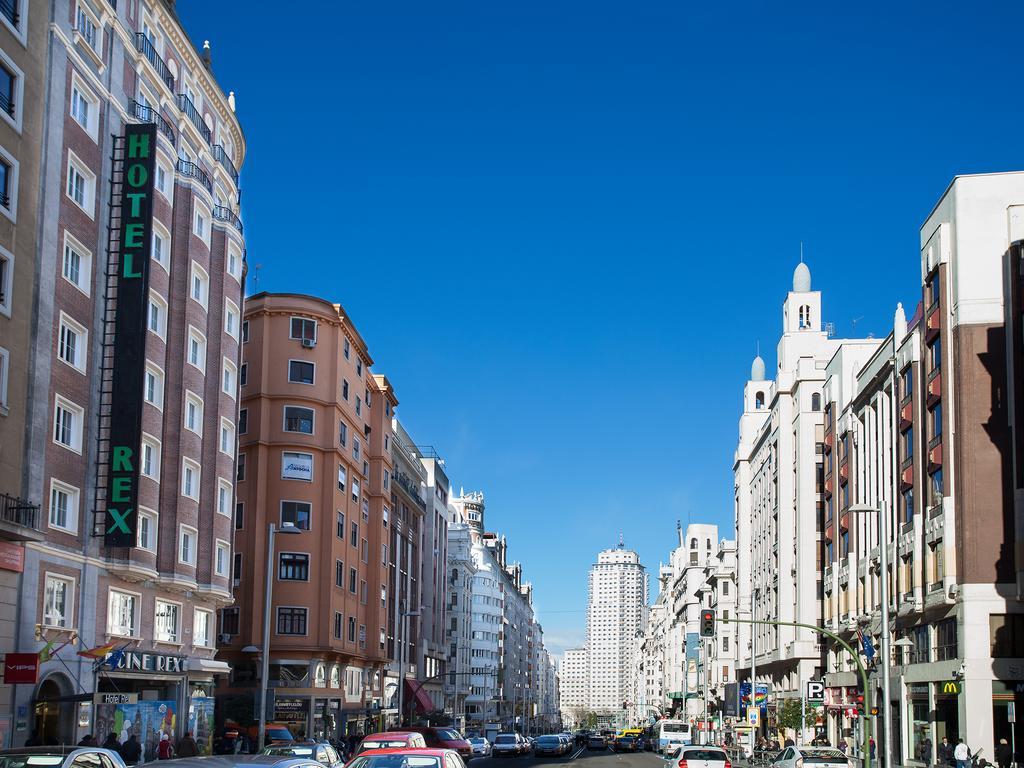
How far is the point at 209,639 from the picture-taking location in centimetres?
4938

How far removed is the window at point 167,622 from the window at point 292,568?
19219 mm

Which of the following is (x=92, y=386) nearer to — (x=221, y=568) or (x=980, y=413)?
(x=221, y=568)

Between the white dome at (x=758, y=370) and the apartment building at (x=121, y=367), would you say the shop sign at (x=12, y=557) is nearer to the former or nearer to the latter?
the apartment building at (x=121, y=367)

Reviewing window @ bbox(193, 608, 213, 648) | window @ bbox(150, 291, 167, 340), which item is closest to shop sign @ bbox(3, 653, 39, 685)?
window @ bbox(150, 291, 167, 340)

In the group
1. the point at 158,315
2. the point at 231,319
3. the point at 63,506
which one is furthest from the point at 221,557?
the point at 63,506

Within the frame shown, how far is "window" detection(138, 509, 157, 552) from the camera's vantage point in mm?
41281

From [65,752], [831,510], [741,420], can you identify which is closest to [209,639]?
[65,752]

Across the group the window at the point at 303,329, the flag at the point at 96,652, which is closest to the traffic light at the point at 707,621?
the flag at the point at 96,652

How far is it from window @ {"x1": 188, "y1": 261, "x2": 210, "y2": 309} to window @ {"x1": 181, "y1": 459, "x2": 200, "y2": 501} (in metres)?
6.21

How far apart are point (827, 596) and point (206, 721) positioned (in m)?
41.1

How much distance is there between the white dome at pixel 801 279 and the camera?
3775 inches

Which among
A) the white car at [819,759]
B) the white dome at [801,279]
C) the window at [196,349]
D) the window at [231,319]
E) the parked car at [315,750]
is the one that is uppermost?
the white dome at [801,279]

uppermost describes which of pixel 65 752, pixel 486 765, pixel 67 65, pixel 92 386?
pixel 67 65

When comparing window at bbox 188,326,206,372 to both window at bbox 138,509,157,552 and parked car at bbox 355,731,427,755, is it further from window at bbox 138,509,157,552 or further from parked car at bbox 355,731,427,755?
parked car at bbox 355,731,427,755
